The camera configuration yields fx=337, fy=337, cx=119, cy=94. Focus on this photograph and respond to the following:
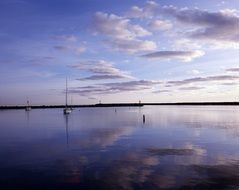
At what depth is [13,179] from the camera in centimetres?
2186

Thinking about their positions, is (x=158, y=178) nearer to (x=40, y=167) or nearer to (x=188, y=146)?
(x=40, y=167)

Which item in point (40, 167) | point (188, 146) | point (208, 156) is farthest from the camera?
point (188, 146)

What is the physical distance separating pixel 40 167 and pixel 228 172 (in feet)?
45.4

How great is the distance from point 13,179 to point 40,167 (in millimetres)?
3981

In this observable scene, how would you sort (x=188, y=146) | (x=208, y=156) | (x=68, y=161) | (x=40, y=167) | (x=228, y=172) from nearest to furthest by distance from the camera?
(x=228, y=172) → (x=40, y=167) → (x=68, y=161) → (x=208, y=156) → (x=188, y=146)

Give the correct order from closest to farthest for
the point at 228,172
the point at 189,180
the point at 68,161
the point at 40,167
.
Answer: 1. the point at 189,180
2. the point at 228,172
3. the point at 40,167
4. the point at 68,161

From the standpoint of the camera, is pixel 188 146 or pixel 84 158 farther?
pixel 188 146

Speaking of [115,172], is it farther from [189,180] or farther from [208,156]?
[208,156]

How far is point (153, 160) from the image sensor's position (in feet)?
94.2

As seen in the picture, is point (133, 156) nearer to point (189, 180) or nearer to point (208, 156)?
point (208, 156)

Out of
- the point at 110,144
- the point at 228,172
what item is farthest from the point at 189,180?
the point at 110,144

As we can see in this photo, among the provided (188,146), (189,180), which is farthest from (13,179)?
(188,146)

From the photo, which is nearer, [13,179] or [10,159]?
[13,179]

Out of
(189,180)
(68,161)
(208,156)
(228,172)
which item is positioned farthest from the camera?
(208,156)
